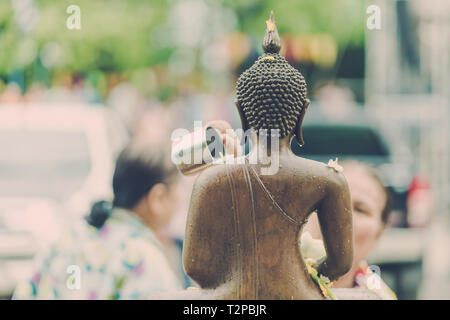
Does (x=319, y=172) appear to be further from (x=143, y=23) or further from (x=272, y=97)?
(x=143, y=23)

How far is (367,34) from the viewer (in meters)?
14.1

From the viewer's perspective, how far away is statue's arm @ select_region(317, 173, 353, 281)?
1839 millimetres

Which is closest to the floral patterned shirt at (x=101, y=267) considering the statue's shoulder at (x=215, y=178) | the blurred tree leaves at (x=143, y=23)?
the statue's shoulder at (x=215, y=178)

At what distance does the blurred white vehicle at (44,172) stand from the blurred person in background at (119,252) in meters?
2.32

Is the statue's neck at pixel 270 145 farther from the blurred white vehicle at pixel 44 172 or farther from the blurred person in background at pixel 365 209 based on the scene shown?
the blurred white vehicle at pixel 44 172

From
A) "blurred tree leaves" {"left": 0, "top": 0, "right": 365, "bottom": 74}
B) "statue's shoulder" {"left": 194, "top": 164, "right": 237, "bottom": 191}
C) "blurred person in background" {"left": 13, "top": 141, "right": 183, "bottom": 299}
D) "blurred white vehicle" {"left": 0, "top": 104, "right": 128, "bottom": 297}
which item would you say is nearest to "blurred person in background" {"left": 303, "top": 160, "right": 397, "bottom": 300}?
"blurred person in background" {"left": 13, "top": 141, "right": 183, "bottom": 299}

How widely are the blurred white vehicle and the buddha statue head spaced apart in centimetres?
399

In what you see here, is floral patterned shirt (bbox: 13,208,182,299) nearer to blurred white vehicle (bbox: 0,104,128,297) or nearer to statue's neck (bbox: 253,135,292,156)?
statue's neck (bbox: 253,135,292,156)

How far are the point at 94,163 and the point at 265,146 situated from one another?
176 inches

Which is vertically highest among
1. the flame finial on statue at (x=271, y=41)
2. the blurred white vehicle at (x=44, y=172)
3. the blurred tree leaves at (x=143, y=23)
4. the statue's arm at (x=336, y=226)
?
the blurred tree leaves at (x=143, y=23)

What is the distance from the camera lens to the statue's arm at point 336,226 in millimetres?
1839

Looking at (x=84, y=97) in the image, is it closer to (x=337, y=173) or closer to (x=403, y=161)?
(x=403, y=161)

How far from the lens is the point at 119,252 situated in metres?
3.05
